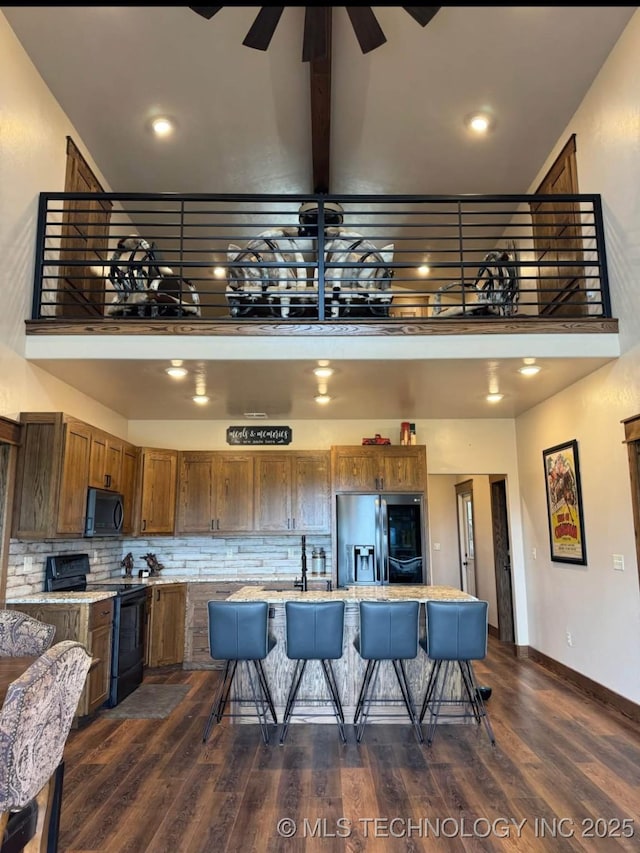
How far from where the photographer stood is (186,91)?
4594 millimetres

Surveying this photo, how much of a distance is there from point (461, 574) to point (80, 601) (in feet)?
20.8


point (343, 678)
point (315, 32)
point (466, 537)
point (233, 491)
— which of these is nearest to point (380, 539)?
point (233, 491)

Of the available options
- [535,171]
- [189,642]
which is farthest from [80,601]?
[535,171]

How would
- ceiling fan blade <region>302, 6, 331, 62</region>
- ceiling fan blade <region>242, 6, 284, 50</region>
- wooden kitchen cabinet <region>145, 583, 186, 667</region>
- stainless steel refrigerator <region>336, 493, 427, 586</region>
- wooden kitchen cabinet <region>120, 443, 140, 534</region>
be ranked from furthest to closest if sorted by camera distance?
1. stainless steel refrigerator <region>336, 493, 427, 586</region>
2. wooden kitchen cabinet <region>120, 443, 140, 534</region>
3. wooden kitchen cabinet <region>145, 583, 186, 667</region>
4. ceiling fan blade <region>302, 6, 331, 62</region>
5. ceiling fan blade <region>242, 6, 284, 50</region>

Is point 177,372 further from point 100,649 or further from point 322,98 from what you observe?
point 322,98

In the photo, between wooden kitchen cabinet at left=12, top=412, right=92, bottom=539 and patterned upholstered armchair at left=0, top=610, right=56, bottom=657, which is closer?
patterned upholstered armchair at left=0, top=610, right=56, bottom=657

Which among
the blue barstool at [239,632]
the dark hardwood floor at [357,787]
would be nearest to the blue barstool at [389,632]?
the dark hardwood floor at [357,787]

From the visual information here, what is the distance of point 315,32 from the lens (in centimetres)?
334

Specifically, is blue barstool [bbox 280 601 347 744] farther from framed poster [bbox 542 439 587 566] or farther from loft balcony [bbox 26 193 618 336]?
framed poster [bbox 542 439 587 566]

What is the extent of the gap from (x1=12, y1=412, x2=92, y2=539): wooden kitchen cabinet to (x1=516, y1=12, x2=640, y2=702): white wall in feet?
13.3

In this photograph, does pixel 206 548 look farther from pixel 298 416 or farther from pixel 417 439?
pixel 417 439

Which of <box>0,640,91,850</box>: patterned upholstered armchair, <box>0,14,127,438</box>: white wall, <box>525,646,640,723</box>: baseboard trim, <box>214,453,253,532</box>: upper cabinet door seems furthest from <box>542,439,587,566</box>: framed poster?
<box>0,14,127,438</box>: white wall

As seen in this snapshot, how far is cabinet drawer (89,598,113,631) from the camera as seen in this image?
4.05m

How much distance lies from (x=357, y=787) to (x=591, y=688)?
2.49m
